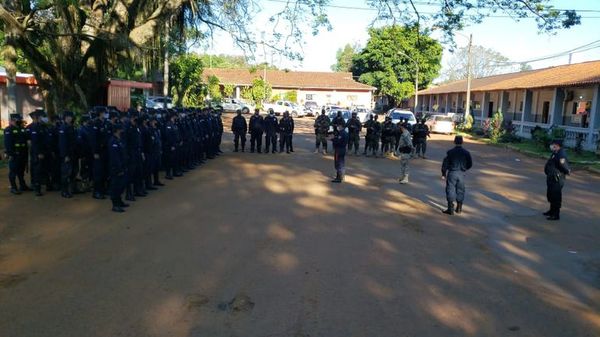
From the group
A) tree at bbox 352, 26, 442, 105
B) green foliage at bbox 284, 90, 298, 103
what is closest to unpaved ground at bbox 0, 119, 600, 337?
tree at bbox 352, 26, 442, 105

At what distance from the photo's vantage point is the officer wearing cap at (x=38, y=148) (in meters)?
10.3

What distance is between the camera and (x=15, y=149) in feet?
34.1

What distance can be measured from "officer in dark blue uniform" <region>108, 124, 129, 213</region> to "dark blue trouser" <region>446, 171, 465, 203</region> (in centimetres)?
626

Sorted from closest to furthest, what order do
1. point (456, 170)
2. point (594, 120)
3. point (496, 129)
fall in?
point (456, 170)
point (594, 120)
point (496, 129)

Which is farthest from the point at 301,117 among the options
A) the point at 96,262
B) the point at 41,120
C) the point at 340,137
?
the point at 96,262

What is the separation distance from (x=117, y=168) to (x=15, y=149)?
2711mm

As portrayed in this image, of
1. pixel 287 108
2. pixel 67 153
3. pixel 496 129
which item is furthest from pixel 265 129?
pixel 287 108

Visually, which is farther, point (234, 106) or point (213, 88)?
point (234, 106)

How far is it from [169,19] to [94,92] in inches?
154

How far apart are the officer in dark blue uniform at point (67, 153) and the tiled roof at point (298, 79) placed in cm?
5164

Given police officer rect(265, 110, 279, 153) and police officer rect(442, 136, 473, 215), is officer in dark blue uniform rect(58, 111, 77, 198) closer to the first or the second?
police officer rect(442, 136, 473, 215)

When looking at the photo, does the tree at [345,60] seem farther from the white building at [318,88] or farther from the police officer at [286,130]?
the police officer at [286,130]

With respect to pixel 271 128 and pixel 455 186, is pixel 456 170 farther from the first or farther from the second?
pixel 271 128

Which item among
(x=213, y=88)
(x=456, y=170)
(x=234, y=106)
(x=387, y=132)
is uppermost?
(x=213, y=88)
